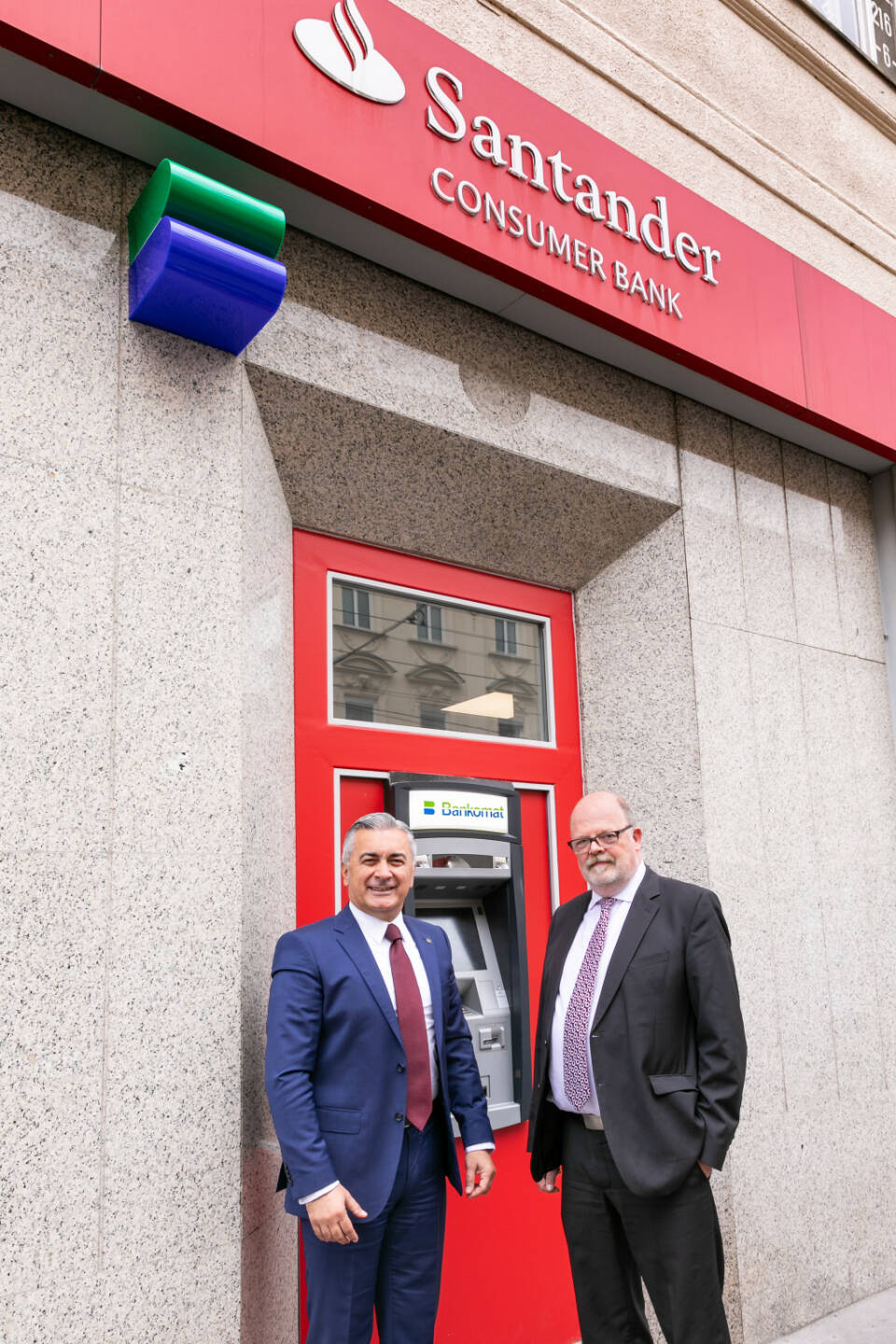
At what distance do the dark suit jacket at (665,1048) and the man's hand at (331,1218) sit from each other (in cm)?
63

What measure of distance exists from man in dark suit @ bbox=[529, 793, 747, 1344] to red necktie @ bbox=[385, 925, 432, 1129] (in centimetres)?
36

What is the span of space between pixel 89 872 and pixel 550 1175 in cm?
143

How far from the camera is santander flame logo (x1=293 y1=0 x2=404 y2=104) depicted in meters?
3.05

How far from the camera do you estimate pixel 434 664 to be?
4.00 meters

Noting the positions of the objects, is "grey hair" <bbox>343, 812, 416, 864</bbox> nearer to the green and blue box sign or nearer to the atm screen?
the atm screen

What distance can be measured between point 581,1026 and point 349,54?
109 inches

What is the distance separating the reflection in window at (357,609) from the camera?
379 cm

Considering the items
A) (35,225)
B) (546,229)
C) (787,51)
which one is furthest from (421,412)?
(787,51)

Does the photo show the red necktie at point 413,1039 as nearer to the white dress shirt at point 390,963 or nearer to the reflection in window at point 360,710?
the white dress shirt at point 390,963

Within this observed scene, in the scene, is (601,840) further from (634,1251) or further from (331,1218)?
(331,1218)

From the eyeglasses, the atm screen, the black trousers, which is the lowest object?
the black trousers

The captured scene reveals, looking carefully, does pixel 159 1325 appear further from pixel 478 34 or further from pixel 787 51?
pixel 787 51

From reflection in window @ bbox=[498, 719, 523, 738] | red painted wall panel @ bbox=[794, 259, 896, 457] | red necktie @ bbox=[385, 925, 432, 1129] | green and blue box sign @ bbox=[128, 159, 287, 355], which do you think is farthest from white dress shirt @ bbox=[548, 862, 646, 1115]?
red painted wall panel @ bbox=[794, 259, 896, 457]

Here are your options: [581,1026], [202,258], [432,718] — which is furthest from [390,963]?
[202,258]
